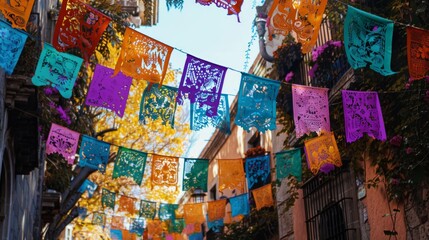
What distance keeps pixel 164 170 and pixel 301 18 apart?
4.60 meters

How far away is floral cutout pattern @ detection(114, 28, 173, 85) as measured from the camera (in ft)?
23.8

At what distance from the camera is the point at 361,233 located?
30.6ft

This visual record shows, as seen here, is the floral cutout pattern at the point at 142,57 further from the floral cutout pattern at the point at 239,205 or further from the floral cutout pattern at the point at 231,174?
the floral cutout pattern at the point at 239,205

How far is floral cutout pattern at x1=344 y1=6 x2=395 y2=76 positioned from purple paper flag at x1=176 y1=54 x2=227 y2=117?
159cm

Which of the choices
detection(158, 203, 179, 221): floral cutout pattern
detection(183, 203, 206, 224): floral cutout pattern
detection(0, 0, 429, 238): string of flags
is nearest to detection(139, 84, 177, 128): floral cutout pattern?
detection(0, 0, 429, 238): string of flags

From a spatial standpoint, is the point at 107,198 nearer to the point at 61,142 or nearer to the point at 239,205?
the point at 239,205

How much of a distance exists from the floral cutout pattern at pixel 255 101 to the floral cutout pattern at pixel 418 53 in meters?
1.74

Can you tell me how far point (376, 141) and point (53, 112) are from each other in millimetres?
5221

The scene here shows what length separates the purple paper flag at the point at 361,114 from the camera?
25.6 ft

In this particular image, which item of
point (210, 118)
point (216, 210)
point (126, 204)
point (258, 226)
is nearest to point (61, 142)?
point (210, 118)

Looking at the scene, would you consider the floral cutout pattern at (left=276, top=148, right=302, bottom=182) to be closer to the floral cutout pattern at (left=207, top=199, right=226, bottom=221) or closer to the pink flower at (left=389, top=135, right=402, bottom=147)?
the pink flower at (left=389, top=135, right=402, bottom=147)

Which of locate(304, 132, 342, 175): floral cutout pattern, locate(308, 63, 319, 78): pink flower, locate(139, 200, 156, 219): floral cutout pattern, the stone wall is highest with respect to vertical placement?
locate(308, 63, 319, 78): pink flower

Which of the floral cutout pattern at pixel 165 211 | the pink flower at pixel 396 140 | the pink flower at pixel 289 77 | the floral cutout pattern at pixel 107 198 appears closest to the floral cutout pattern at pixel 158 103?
the pink flower at pixel 396 140

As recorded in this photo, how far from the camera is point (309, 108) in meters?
8.03
